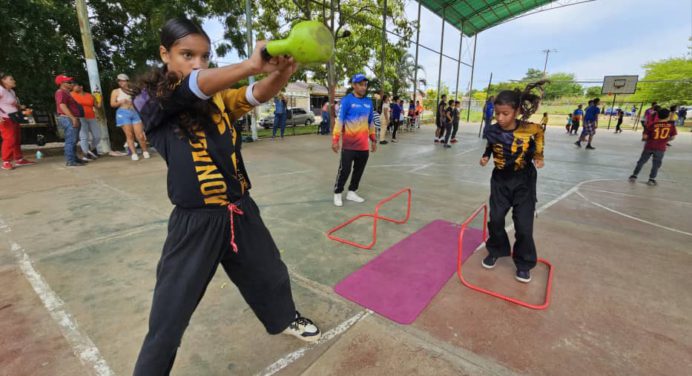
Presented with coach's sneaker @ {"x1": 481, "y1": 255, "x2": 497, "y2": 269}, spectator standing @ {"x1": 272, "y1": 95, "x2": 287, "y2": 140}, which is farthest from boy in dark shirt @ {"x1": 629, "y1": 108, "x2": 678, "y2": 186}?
spectator standing @ {"x1": 272, "y1": 95, "x2": 287, "y2": 140}

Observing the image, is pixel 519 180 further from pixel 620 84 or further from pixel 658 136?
pixel 620 84

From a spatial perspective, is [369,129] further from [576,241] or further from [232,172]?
[232,172]

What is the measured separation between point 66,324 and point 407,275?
8.77 ft

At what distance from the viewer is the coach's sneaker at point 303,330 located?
214cm

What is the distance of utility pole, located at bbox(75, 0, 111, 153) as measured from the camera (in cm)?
764

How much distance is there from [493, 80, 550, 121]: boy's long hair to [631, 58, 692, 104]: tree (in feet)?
141

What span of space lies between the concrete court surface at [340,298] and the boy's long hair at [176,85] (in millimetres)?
1465

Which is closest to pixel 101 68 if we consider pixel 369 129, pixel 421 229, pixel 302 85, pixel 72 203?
pixel 72 203

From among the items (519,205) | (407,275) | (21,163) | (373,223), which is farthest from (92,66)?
(519,205)

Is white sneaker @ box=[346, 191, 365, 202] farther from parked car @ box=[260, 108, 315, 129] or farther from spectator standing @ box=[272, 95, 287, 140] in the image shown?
parked car @ box=[260, 108, 315, 129]

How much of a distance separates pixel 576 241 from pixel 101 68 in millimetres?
12457

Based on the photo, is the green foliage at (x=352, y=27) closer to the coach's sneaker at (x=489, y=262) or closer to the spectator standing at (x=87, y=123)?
the spectator standing at (x=87, y=123)

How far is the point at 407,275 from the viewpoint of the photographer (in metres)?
3.03

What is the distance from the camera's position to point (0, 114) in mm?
6410
